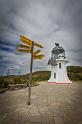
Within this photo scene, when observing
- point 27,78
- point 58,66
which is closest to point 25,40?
point 58,66

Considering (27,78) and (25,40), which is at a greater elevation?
(25,40)

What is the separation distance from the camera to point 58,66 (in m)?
14.5

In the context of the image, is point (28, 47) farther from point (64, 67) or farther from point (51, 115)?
point (64, 67)

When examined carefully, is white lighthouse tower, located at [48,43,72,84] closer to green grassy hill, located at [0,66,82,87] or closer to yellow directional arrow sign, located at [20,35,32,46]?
green grassy hill, located at [0,66,82,87]

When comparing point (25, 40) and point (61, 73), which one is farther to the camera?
point (61, 73)

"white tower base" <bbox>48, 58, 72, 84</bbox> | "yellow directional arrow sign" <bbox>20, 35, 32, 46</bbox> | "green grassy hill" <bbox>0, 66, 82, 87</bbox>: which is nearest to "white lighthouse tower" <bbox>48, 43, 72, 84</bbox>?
"white tower base" <bbox>48, 58, 72, 84</bbox>

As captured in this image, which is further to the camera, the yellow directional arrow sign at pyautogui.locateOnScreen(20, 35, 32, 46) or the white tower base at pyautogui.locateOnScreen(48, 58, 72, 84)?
the white tower base at pyautogui.locateOnScreen(48, 58, 72, 84)

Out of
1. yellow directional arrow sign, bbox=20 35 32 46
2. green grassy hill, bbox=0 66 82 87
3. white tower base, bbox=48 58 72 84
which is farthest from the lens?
white tower base, bbox=48 58 72 84

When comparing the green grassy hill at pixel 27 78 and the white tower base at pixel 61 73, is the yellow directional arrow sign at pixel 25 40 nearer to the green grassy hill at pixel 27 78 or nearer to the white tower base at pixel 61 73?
the green grassy hill at pixel 27 78

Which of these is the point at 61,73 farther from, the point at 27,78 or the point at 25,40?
the point at 25,40

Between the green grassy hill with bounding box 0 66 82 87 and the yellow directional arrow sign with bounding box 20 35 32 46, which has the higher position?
the yellow directional arrow sign with bounding box 20 35 32 46

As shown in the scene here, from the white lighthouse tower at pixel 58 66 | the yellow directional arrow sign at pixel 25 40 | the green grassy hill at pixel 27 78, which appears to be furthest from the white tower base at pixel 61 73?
the yellow directional arrow sign at pixel 25 40

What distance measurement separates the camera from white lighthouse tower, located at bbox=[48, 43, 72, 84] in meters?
14.2

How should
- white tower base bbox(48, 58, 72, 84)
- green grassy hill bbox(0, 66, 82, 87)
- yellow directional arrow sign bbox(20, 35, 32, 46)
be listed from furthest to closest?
white tower base bbox(48, 58, 72, 84) < green grassy hill bbox(0, 66, 82, 87) < yellow directional arrow sign bbox(20, 35, 32, 46)
